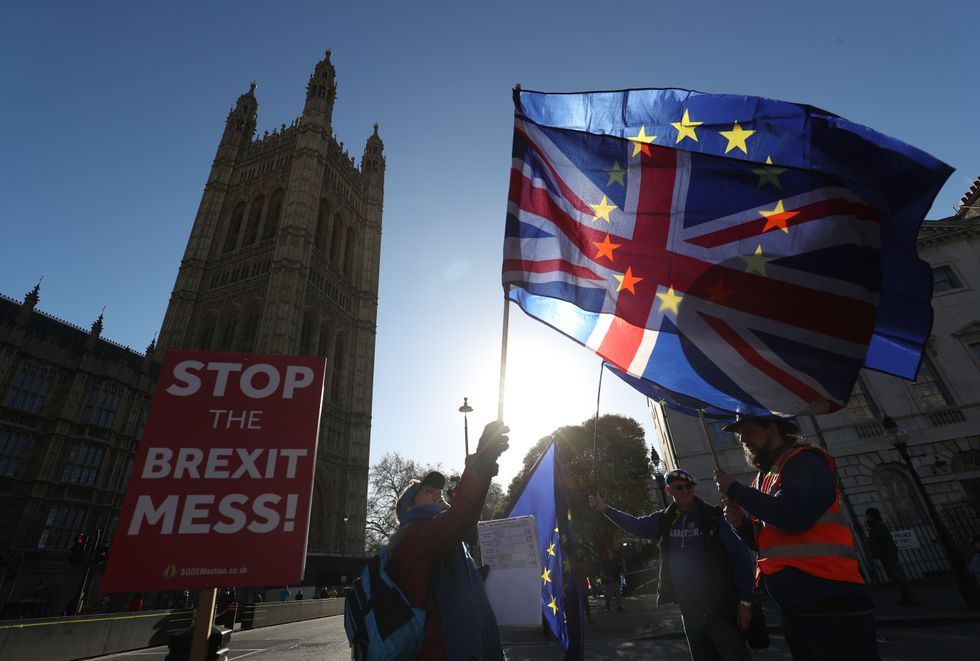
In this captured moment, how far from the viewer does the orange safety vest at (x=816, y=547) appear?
2520 millimetres

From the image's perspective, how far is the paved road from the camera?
18.3 ft

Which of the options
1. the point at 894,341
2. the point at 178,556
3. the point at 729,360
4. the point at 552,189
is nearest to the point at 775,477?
the point at 729,360

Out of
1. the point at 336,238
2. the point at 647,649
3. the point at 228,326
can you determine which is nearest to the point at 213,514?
the point at 647,649

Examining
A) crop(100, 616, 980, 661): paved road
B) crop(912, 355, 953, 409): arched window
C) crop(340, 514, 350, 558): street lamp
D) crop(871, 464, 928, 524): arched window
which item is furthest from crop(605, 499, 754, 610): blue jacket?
crop(340, 514, 350, 558): street lamp

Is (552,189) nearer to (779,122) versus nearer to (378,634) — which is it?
(779,122)

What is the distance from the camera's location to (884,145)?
3109 millimetres

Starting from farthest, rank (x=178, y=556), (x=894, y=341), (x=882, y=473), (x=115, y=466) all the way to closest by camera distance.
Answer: (x=115, y=466) < (x=882, y=473) < (x=894, y=341) < (x=178, y=556)

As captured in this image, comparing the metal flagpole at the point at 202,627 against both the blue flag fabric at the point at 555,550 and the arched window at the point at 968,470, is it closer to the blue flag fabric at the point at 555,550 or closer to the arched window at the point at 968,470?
the blue flag fabric at the point at 555,550

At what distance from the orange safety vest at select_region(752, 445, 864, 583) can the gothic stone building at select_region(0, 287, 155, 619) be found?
33.0 meters

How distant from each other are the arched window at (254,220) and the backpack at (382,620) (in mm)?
48188

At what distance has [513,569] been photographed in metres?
3.50

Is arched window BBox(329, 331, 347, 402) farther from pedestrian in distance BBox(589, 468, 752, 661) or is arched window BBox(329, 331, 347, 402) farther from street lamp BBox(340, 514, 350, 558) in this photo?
pedestrian in distance BBox(589, 468, 752, 661)

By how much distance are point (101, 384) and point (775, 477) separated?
124 feet

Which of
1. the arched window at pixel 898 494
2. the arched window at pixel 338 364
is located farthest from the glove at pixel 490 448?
the arched window at pixel 338 364
